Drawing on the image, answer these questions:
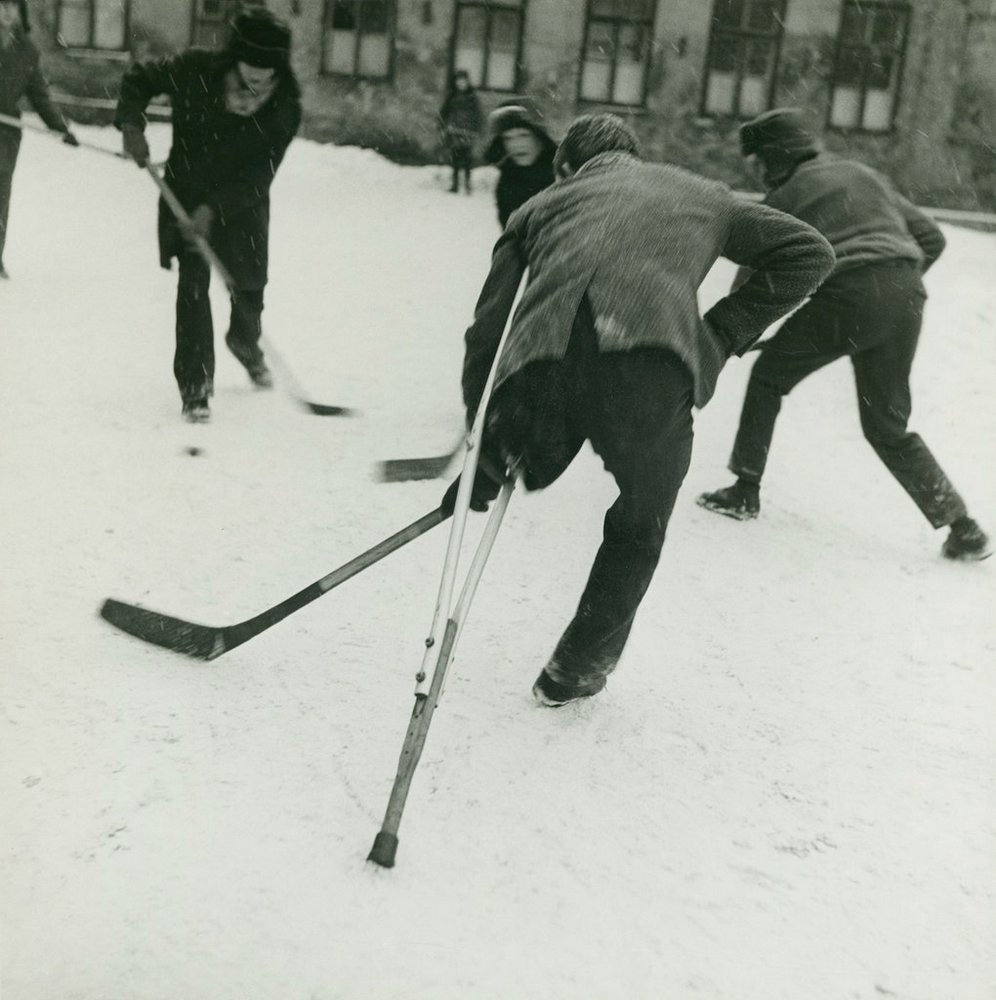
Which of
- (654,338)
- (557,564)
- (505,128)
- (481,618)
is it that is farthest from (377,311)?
(654,338)

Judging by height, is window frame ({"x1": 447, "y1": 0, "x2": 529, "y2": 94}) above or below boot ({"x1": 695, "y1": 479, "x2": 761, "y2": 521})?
above

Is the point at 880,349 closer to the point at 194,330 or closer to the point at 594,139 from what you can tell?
the point at 594,139

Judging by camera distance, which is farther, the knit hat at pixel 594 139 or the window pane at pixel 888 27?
the window pane at pixel 888 27

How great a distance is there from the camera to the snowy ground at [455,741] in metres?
2.23

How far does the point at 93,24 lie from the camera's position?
Answer: 50.3 feet

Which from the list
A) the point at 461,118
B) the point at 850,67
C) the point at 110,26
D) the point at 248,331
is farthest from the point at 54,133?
the point at 110,26

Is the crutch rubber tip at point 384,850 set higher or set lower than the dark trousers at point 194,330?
lower

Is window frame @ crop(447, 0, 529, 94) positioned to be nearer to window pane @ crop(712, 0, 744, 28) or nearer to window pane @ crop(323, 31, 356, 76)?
window pane @ crop(323, 31, 356, 76)

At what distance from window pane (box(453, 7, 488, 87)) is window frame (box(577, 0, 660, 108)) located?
1.17 m

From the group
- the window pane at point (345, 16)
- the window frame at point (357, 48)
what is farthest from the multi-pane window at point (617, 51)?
the window pane at point (345, 16)

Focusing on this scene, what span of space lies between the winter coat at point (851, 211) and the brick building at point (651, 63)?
3.70 meters

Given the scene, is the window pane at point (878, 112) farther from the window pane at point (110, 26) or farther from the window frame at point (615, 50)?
the window pane at point (110, 26)

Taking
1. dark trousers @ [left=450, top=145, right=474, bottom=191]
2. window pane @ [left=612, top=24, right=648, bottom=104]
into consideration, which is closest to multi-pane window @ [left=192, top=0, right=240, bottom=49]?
dark trousers @ [left=450, top=145, right=474, bottom=191]

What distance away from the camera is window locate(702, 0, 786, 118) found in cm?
1124
